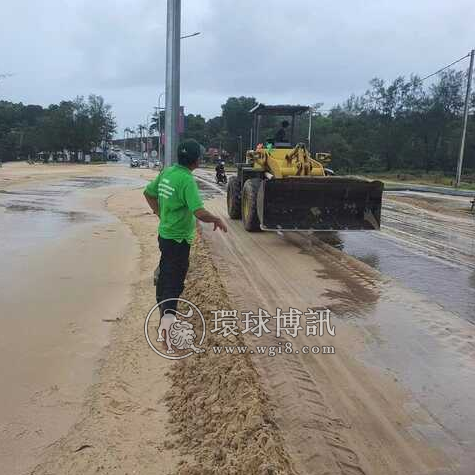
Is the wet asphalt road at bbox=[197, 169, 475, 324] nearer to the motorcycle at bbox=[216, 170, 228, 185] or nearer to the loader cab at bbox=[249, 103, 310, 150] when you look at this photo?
the loader cab at bbox=[249, 103, 310, 150]

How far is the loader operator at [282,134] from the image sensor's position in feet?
40.7

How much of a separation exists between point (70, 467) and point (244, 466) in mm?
1061

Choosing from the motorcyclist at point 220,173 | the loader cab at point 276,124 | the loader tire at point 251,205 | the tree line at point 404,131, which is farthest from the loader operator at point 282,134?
the tree line at point 404,131

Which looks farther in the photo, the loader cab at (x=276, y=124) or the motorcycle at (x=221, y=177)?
the motorcycle at (x=221, y=177)

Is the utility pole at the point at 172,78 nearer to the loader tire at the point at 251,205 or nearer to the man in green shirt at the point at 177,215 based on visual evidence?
the loader tire at the point at 251,205

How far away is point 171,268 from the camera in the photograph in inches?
175

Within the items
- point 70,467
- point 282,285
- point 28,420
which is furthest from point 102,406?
point 282,285

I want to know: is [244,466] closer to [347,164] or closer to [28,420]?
[28,420]

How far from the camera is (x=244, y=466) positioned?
2740mm

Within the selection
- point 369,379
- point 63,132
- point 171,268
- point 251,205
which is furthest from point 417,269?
point 63,132

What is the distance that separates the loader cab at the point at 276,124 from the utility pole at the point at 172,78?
244cm

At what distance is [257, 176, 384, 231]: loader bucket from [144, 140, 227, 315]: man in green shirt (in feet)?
16.9

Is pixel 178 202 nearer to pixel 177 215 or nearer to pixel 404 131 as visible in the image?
pixel 177 215

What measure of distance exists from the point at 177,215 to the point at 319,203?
19.6ft
